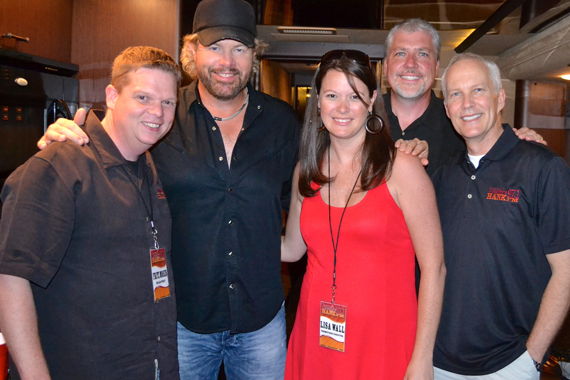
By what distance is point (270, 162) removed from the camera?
1917mm

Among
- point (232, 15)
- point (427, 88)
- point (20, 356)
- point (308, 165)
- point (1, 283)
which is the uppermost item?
point (232, 15)

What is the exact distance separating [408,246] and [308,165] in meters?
0.53

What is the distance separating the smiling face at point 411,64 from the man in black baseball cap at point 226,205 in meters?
0.66

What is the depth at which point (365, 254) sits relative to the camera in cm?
153

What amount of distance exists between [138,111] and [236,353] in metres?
1.11

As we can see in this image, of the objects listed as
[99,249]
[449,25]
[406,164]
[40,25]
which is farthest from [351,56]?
[449,25]

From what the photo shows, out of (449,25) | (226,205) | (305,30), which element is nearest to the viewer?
(226,205)

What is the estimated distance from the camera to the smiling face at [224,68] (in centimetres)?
190

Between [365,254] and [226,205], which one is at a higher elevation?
[226,205]

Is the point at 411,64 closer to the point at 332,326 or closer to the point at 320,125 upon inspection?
the point at 320,125

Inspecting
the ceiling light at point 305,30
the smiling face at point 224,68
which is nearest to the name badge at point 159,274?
the smiling face at point 224,68

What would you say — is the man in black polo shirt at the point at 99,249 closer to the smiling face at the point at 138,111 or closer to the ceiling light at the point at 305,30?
the smiling face at the point at 138,111

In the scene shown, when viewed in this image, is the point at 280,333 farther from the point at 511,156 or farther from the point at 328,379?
the point at 511,156

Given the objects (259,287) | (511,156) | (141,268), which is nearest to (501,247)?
(511,156)
